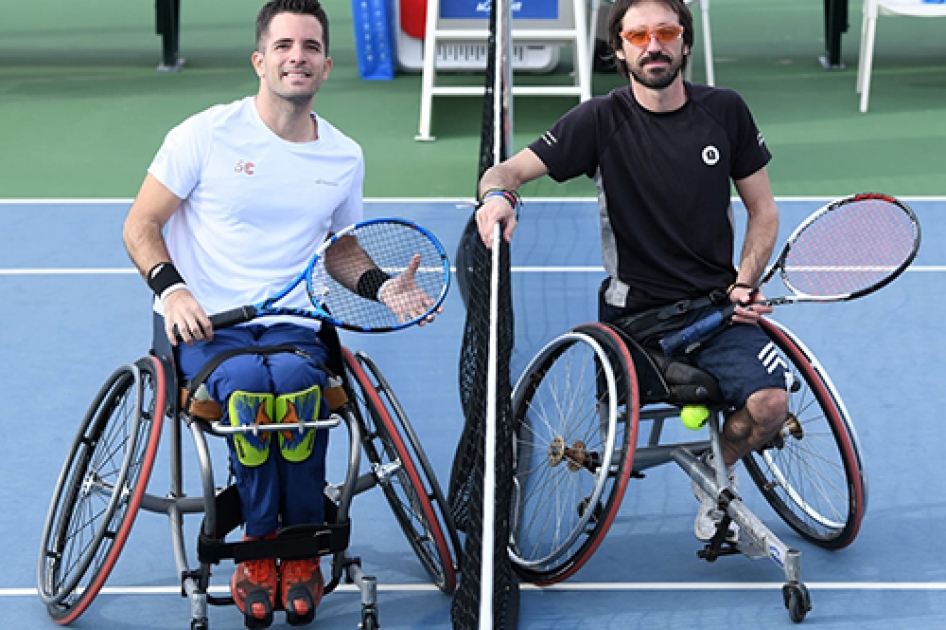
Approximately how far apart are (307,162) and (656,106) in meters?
0.94

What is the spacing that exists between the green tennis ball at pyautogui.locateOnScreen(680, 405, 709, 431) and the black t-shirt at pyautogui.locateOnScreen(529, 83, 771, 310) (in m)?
0.33

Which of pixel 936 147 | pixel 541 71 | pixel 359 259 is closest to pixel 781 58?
pixel 541 71

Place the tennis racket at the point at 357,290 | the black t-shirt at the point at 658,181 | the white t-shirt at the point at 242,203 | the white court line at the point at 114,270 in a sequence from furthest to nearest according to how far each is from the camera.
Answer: the white court line at the point at 114,270
the black t-shirt at the point at 658,181
the white t-shirt at the point at 242,203
the tennis racket at the point at 357,290

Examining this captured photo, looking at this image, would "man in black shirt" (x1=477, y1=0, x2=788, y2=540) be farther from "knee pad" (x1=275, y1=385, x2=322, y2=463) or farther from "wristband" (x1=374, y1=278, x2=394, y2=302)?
"knee pad" (x1=275, y1=385, x2=322, y2=463)

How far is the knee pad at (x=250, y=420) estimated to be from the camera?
3.29 meters

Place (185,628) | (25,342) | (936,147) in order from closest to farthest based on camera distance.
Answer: (185,628)
(25,342)
(936,147)

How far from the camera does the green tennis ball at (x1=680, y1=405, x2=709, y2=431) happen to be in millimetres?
3688

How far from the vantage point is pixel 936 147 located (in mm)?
8430

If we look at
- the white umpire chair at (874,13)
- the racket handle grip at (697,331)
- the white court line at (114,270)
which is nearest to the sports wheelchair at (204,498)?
the racket handle grip at (697,331)

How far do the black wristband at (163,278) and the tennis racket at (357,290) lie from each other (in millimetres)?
129

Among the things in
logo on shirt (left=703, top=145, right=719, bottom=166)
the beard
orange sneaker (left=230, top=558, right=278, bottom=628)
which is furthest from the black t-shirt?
orange sneaker (left=230, top=558, right=278, bottom=628)

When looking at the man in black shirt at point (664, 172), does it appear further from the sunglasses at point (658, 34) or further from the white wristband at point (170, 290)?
the white wristband at point (170, 290)

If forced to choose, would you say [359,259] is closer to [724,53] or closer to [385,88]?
[385,88]

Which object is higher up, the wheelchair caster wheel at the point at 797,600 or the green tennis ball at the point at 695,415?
the green tennis ball at the point at 695,415
